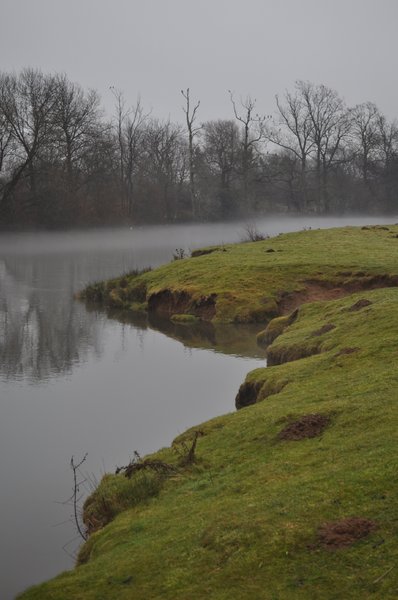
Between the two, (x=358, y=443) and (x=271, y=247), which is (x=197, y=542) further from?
(x=271, y=247)

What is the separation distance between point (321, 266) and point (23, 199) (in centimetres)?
4105

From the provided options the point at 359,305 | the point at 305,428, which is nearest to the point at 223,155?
the point at 359,305

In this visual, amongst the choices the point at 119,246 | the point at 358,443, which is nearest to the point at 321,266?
the point at 358,443

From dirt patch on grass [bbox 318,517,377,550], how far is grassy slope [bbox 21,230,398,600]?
0.19ft

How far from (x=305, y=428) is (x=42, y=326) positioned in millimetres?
17305

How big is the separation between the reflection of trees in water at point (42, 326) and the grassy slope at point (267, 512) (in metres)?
8.98

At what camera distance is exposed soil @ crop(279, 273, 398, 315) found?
2403 cm

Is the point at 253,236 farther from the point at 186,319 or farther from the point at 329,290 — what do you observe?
the point at 186,319

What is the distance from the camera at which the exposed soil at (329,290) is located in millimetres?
24031

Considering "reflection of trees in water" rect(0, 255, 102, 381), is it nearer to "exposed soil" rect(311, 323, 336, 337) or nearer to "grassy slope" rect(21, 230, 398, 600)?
"exposed soil" rect(311, 323, 336, 337)

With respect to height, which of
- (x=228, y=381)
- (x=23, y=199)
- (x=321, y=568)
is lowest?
(x=228, y=381)

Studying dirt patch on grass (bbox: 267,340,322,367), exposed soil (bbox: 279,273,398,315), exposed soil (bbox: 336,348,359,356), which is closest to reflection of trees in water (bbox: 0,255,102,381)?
dirt patch on grass (bbox: 267,340,322,367)

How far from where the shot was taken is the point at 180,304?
27141 mm

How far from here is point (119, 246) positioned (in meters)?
62.0
